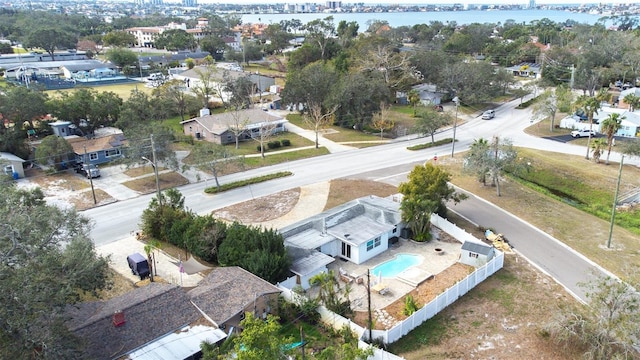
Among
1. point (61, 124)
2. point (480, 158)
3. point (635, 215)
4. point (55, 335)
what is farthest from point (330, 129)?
point (55, 335)

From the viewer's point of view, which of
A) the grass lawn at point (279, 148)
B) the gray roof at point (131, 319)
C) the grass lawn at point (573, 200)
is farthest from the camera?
the grass lawn at point (279, 148)

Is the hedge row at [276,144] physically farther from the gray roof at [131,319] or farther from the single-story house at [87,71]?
the single-story house at [87,71]

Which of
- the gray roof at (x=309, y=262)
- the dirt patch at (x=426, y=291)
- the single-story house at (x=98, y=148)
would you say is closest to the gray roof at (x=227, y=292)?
the gray roof at (x=309, y=262)

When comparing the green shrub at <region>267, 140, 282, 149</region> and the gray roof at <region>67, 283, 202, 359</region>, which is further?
the green shrub at <region>267, 140, 282, 149</region>

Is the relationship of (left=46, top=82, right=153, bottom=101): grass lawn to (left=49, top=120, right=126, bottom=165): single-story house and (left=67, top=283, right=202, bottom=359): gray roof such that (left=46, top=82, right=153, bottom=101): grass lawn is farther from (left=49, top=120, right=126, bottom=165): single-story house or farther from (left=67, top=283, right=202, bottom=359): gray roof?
(left=67, top=283, right=202, bottom=359): gray roof

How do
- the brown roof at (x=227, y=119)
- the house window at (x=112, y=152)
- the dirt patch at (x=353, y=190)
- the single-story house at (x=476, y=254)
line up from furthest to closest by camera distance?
the brown roof at (x=227, y=119)
the house window at (x=112, y=152)
the dirt patch at (x=353, y=190)
the single-story house at (x=476, y=254)

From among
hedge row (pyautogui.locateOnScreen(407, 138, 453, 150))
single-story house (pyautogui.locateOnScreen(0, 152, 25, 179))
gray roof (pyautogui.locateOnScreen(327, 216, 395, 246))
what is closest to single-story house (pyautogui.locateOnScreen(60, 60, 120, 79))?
single-story house (pyautogui.locateOnScreen(0, 152, 25, 179))

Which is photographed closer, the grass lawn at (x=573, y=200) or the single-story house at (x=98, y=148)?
the grass lawn at (x=573, y=200)
